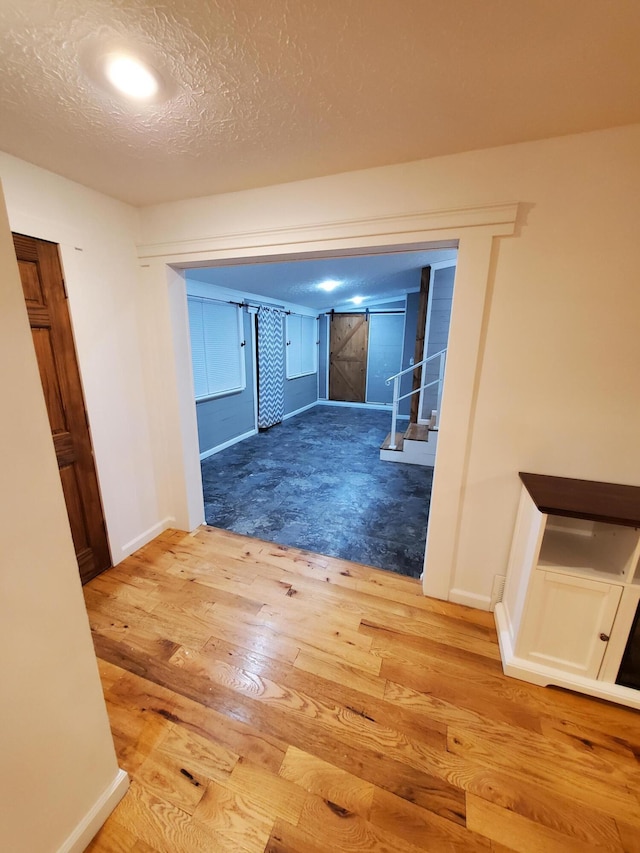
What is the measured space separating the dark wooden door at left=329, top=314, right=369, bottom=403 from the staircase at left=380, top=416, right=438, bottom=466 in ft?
11.9

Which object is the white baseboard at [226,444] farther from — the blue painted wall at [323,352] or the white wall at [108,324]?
the blue painted wall at [323,352]

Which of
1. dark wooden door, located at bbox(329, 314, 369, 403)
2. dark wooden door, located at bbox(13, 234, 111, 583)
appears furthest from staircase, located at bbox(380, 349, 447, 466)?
dark wooden door, located at bbox(329, 314, 369, 403)

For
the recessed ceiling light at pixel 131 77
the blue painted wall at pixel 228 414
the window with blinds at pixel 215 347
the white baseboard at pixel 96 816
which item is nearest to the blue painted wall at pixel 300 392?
the blue painted wall at pixel 228 414

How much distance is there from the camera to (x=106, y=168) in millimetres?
1623

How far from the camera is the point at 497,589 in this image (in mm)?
1825

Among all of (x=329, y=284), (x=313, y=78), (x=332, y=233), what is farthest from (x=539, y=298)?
(x=329, y=284)

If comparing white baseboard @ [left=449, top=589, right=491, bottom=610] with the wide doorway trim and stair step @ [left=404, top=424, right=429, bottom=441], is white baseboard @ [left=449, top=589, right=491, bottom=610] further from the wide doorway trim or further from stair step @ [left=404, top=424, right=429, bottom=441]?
stair step @ [left=404, top=424, right=429, bottom=441]

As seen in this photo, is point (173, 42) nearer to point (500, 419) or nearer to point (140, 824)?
point (500, 419)

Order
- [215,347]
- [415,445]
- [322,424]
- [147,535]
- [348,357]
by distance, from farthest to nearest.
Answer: [348,357] < [322,424] < [215,347] < [415,445] < [147,535]

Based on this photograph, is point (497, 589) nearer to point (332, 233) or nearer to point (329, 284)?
point (332, 233)

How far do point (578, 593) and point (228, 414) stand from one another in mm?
4316

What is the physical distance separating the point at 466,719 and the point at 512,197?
86.4 inches

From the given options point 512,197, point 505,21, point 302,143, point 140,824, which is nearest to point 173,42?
point 302,143

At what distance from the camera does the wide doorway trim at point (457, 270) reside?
1505mm
